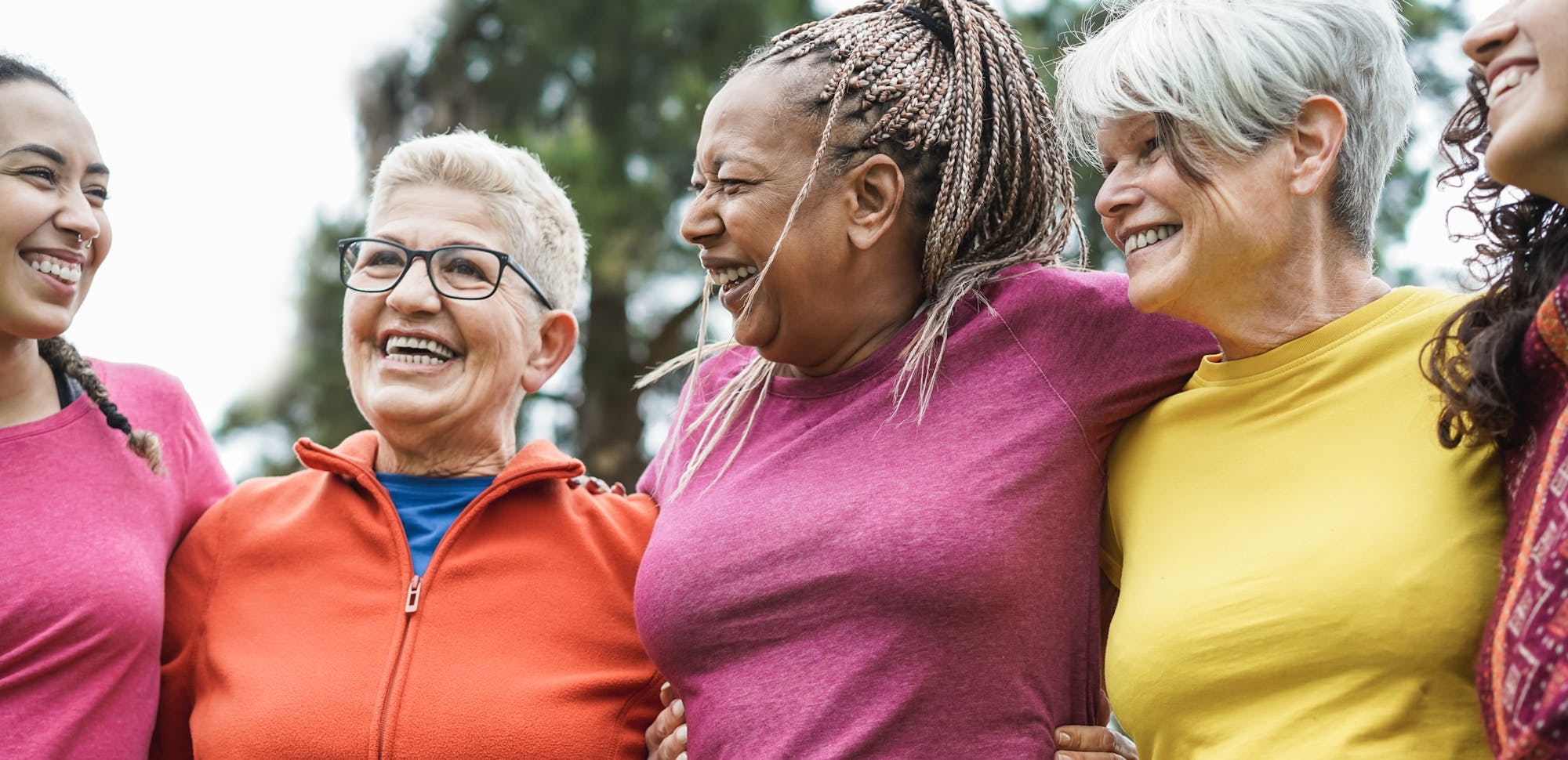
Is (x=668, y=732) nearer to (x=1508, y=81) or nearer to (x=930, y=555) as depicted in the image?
(x=930, y=555)

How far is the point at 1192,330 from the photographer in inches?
101

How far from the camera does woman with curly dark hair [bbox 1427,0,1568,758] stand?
→ 65.8 inches

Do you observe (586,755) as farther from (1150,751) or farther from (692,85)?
(692,85)

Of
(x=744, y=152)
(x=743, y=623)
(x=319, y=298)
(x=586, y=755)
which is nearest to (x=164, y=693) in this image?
(x=586, y=755)

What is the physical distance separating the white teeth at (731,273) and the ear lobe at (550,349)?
690mm

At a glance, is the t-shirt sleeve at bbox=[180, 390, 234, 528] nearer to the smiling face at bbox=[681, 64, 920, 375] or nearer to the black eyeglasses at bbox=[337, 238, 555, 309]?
the black eyeglasses at bbox=[337, 238, 555, 309]

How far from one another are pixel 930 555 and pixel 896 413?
0.32m

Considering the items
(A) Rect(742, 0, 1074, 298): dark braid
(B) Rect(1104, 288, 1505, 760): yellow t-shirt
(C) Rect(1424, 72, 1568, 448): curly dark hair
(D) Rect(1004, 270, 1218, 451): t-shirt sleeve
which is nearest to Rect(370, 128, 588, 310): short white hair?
(A) Rect(742, 0, 1074, 298): dark braid

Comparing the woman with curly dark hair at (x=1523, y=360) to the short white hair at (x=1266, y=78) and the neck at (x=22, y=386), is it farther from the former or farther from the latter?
the neck at (x=22, y=386)

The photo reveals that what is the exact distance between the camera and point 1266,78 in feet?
7.53

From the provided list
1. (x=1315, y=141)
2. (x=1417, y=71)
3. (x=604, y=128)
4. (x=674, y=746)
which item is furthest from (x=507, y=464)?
(x=1417, y=71)

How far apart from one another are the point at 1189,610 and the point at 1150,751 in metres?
0.25

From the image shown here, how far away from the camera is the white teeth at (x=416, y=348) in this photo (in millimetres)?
3141

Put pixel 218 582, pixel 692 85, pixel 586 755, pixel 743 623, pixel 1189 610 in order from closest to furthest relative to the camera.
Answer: pixel 1189 610 < pixel 743 623 < pixel 586 755 < pixel 218 582 < pixel 692 85
